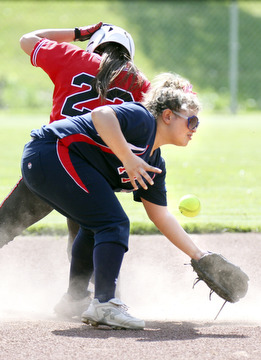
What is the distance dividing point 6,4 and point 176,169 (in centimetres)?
1468

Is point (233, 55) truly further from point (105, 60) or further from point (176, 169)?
point (105, 60)

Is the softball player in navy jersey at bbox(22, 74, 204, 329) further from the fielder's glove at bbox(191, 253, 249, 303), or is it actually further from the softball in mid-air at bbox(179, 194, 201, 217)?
the softball in mid-air at bbox(179, 194, 201, 217)

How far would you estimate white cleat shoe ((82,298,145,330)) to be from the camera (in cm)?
331

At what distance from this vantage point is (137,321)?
132 inches

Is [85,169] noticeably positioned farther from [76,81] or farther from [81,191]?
[76,81]

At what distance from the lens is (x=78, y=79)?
381 cm

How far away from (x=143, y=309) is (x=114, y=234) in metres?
0.99

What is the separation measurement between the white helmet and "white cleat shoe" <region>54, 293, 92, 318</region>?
1.41 m

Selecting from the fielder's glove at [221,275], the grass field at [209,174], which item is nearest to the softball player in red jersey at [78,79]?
the fielder's glove at [221,275]

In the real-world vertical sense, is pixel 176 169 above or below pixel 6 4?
below

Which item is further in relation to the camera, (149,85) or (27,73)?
(27,73)

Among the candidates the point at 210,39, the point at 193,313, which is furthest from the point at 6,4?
the point at 193,313

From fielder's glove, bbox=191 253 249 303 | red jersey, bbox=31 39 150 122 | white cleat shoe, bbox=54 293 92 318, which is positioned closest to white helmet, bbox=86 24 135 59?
red jersey, bbox=31 39 150 122

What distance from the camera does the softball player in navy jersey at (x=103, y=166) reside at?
331 centimetres
